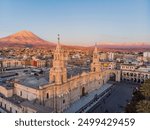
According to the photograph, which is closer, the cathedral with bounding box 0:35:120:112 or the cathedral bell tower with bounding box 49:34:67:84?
the cathedral with bounding box 0:35:120:112

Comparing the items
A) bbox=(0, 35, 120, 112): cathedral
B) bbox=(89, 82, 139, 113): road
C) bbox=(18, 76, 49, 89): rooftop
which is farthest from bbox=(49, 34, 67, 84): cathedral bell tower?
bbox=(89, 82, 139, 113): road

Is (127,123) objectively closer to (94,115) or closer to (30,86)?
(94,115)

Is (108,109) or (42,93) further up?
(42,93)

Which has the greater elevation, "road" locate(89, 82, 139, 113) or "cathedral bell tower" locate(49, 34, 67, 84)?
"cathedral bell tower" locate(49, 34, 67, 84)

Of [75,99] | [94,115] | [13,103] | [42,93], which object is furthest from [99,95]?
[94,115]

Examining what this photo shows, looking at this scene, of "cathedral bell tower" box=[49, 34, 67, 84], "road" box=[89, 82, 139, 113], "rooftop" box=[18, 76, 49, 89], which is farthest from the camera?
"road" box=[89, 82, 139, 113]

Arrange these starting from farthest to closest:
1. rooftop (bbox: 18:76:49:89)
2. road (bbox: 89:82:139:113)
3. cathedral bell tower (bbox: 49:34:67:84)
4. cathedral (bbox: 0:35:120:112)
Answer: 1. road (bbox: 89:82:139:113)
2. cathedral bell tower (bbox: 49:34:67:84)
3. rooftop (bbox: 18:76:49:89)
4. cathedral (bbox: 0:35:120:112)

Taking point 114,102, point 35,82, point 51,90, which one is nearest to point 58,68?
point 51,90

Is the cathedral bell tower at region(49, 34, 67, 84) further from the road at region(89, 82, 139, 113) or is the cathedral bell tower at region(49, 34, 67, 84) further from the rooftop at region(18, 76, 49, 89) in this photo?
the road at region(89, 82, 139, 113)
